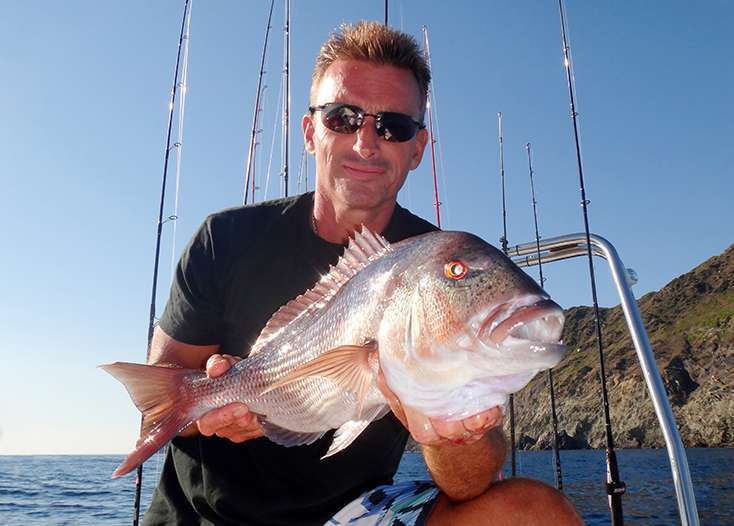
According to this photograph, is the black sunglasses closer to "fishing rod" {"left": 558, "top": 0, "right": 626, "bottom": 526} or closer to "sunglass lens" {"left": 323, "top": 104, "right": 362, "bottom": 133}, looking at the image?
"sunglass lens" {"left": 323, "top": 104, "right": 362, "bottom": 133}

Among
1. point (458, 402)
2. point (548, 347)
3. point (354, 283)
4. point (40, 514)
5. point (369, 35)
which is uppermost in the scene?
point (369, 35)

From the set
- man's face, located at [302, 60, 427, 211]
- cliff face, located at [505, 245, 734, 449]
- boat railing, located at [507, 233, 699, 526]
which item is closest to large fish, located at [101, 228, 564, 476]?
man's face, located at [302, 60, 427, 211]

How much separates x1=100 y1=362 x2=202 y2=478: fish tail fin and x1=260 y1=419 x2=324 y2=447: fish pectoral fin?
1.25 feet

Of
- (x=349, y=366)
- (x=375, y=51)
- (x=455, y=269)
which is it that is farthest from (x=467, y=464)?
(x=375, y=51)

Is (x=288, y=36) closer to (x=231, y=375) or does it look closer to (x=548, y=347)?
(x=231, y=375)

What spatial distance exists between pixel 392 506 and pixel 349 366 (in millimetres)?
1002

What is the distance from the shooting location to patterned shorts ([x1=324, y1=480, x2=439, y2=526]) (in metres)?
2.62

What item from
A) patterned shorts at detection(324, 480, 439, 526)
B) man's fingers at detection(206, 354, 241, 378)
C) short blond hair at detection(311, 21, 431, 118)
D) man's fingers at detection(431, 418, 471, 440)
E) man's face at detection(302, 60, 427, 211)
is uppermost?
short blond hair at detection(311, 21, 431, 118)

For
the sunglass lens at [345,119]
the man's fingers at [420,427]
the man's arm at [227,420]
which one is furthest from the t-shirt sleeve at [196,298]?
the man's fingers at [420,427]

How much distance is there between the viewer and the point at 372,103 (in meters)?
3.38

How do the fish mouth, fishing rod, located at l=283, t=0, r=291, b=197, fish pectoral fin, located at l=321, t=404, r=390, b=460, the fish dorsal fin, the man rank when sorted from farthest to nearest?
fishing rod, located at l=283, t=0, r=291, b=197
the man
the fish dorsal fin
fish pectoral fin, located at l=321, t=404, r=390, b=460
the fish mouth

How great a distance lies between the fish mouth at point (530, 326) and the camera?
5.74 feet

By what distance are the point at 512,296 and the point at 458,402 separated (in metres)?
0.40

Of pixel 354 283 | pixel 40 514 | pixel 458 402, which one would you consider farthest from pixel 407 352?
pixel 40 514
